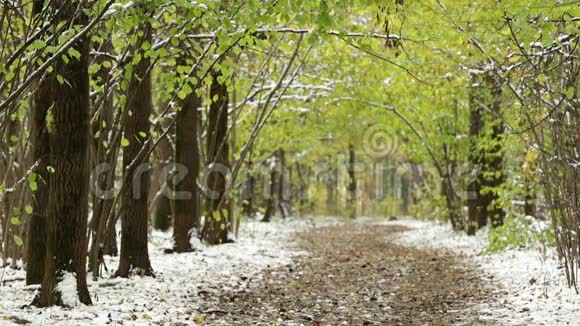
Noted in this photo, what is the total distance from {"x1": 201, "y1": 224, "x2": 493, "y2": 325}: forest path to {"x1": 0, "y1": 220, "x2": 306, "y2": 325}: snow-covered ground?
41cm

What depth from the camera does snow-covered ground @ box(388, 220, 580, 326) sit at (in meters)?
6.82

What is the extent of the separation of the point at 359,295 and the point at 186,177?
516 centimetres

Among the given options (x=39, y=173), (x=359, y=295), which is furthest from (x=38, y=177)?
(x=359, y=295)

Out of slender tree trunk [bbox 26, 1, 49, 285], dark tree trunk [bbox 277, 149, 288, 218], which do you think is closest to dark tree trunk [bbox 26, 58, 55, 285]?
slender tree trunk [bbox 26, 1, 49, 285]

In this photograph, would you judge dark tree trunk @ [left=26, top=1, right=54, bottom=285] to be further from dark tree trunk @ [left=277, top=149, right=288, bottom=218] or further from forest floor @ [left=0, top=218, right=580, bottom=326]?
dark tree trunk @ [left=277, top=149, right=288, bottom=218]

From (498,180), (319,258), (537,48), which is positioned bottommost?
(319,258)

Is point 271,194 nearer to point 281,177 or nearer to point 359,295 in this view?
point 281,177

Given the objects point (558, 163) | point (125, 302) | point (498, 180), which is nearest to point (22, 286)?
point (125, 302)

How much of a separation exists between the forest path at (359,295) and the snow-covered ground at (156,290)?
41cm

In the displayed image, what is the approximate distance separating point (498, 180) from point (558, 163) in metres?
8.89

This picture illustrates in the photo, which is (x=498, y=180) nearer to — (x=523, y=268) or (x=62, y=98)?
(x=523, y=268)

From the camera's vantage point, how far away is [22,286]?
7621 millimetres

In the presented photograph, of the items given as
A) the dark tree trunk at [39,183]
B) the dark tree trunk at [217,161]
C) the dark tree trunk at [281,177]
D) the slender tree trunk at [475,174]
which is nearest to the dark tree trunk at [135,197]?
the dark tree trunk at [39,183]

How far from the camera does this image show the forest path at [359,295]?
721 cm
